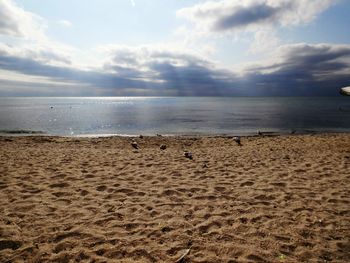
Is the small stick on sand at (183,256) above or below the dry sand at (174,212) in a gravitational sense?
below

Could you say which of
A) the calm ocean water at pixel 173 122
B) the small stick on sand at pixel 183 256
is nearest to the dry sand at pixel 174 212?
the small stick on sand at pixel 183 256

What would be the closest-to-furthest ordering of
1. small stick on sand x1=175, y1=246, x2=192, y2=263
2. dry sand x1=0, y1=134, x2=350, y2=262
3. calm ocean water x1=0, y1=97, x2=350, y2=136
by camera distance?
1. small stick on sand x1=175, y1=246, x2=192, y2=263
2. dry sand x1=0, y1=134, x2=350, y2=262
3. calm ocean water x1=0, y1=97, x2=350, y2=136

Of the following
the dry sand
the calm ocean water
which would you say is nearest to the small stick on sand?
the dry sand

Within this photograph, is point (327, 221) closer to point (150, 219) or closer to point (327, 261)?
point (327, 261)

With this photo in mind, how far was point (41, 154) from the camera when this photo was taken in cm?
1225

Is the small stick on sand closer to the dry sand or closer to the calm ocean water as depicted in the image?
the dry sand

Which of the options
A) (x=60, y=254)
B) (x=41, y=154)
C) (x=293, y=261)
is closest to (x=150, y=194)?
(x=60, y=254)

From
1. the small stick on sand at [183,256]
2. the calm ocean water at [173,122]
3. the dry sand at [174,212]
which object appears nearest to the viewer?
the small stick on sand at [183,256]

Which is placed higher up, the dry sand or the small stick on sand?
the dry sand

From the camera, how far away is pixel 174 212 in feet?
18.8

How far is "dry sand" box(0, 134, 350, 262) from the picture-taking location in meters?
4.27

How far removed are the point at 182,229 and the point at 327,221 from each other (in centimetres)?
304

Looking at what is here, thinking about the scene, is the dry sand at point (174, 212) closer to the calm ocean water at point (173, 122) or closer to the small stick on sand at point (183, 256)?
A: the small stick on sand at point (183, 256)

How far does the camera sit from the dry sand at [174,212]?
4.27 metres
